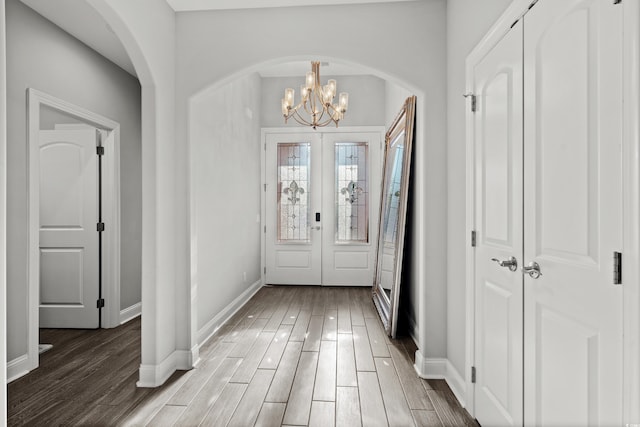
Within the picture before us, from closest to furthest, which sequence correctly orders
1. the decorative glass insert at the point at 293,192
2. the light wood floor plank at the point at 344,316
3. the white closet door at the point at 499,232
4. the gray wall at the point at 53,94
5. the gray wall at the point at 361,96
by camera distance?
the white closet door at the point at 499,232 < the gray wall at the point at 53,94 < the light wood floor plank at the point at 344,316 < the gray wall at the point at 361,96 < the decorative glass insert at the point at 293,192

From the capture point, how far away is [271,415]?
221 cm

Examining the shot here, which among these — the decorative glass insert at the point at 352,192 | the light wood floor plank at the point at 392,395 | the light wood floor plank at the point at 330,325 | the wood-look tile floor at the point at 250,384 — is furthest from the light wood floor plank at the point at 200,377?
the decorative glass insert at the point at 352,192

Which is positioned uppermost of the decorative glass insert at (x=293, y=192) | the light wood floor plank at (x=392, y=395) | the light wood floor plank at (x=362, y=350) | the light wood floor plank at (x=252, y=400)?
the decorative glass insert at (x=293, y=192)

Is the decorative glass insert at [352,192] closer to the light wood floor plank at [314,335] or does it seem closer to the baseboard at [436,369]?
the light wood floor plank at [314,335]

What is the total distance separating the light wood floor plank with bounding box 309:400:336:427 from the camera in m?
2.13

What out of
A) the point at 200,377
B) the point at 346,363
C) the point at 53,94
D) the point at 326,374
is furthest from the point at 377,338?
the point at 53,94

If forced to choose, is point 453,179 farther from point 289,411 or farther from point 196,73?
point 196,73

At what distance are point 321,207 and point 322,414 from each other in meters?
3.85

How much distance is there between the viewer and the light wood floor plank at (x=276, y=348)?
2.96m

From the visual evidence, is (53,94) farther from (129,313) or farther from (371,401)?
(371,401)

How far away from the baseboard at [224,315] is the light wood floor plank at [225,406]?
3.08ft

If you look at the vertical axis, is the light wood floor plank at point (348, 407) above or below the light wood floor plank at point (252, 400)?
below

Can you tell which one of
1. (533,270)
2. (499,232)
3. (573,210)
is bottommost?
(533,270)

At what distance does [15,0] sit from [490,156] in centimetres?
351
